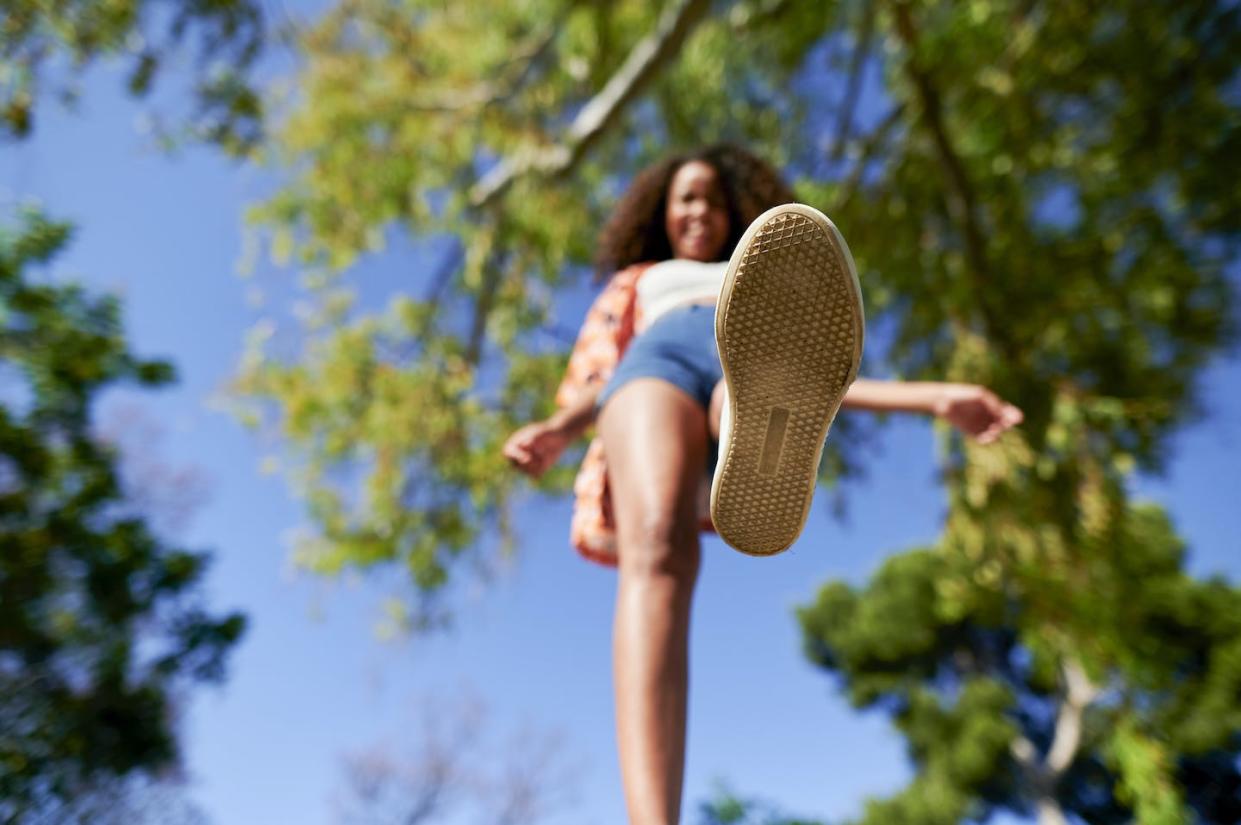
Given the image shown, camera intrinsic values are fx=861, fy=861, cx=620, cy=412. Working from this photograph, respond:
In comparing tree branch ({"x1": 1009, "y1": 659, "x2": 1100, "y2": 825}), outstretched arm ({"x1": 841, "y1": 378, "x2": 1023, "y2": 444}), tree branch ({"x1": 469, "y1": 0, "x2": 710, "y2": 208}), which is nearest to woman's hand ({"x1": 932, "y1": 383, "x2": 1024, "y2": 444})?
outstretched arm ({"x1": 841, "y1": 378, "x2": 1023, "y2": 444})

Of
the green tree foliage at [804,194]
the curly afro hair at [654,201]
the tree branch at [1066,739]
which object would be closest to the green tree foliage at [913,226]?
the green tree foliage at [804,194]

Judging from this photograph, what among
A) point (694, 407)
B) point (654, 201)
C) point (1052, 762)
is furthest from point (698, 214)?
point (1052, 762)

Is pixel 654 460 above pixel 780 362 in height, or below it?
below

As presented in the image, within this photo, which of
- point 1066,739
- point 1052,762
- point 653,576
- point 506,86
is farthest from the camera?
point 1066,739

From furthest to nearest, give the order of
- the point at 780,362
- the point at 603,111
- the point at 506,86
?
1. the point at 506,86
2. the point at 603,111
3. the point at 780,362

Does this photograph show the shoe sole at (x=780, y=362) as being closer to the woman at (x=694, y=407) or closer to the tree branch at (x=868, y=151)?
the woman at (x=694, y=407)

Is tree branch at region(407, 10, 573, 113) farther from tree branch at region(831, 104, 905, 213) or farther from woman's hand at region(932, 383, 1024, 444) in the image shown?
woman's hand at region(932, 383, 1024, 444)

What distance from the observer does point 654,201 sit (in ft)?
7.15

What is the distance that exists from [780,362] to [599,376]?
752 millimetres

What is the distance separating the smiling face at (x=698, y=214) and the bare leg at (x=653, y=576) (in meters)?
0.48

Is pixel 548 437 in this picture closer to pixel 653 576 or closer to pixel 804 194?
pixel 653 576

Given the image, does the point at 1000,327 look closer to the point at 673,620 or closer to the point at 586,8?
the point at 586,8

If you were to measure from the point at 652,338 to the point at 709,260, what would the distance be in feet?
1.17

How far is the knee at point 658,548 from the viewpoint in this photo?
4.63 feet
